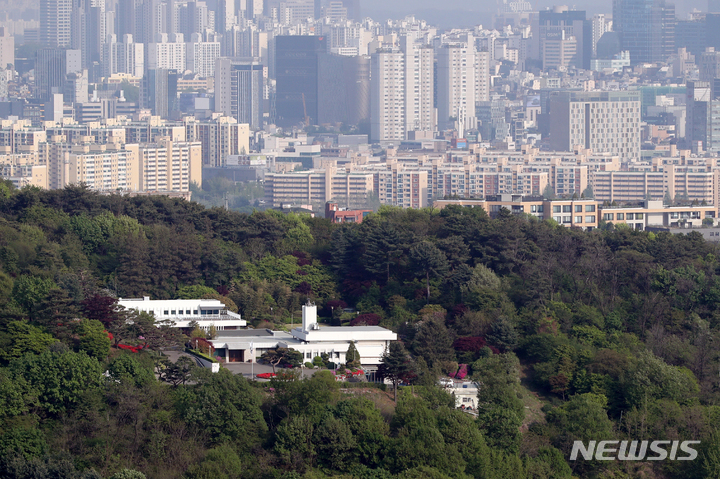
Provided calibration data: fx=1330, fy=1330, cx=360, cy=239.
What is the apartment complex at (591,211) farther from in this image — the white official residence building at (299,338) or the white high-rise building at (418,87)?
the white high-rise building at (418,87)

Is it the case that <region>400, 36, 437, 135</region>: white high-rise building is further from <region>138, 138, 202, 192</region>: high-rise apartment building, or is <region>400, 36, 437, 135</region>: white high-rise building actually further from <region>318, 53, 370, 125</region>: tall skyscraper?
<region>138, 138, 202, 192</region>: high-rise apartment building

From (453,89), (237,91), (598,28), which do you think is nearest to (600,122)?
(453,89)

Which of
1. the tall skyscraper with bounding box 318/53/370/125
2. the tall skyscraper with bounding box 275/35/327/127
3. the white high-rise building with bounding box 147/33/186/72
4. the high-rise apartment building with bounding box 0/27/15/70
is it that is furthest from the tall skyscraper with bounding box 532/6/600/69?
the high-rise apartment building with bounding box 0/27/15/70

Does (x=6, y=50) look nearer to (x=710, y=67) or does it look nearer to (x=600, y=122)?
(x=600, y=122)

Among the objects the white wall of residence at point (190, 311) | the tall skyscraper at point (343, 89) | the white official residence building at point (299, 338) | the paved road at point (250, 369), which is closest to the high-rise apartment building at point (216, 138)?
the tall skyscraper at point (343, 89)

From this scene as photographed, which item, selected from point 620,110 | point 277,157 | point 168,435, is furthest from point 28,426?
point 620,110

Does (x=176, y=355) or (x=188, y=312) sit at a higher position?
(x=188, y=312)

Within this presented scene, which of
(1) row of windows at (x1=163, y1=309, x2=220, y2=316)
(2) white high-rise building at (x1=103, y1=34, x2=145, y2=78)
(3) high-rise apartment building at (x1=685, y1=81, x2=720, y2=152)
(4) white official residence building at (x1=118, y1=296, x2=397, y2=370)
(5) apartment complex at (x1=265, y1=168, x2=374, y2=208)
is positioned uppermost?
(2) white high-rise building at (x1=103, y1=34, x2=145, y2=78)
